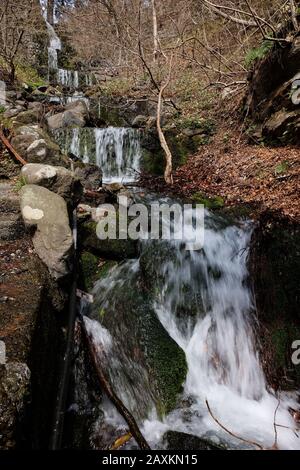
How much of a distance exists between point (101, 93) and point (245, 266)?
12.1m

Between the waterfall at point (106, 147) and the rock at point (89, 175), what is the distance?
1972 mm

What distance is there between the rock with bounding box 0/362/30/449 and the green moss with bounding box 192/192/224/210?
15.4 ft

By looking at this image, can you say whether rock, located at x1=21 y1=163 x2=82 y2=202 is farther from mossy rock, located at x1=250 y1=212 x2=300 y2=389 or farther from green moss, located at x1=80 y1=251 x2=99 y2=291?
mossy rock, located at x1=250 y1=212 x2=300 y2=389

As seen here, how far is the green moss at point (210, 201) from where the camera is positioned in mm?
6112

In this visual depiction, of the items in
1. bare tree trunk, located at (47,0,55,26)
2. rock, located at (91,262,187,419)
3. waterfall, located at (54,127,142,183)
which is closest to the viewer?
rock, located at (91,262,187,419)

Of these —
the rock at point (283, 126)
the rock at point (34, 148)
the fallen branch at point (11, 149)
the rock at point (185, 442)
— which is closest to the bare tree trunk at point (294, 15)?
the rock at point (283, 126)

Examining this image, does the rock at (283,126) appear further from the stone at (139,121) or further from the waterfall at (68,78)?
the waterfall at (68,78)

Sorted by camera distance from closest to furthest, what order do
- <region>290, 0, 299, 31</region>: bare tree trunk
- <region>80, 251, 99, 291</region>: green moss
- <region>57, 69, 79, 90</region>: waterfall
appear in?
1. <region>80, 251, 99, 291</region>: green moss
2. <region>290, 0, 299, 31</region>: bare tree trunk
3. <region>57, 69, 79, 90</region>: waterfall

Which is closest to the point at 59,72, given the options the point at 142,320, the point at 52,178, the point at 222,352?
the point at 52,178

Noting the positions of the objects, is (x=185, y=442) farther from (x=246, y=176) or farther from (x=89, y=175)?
(x=89, y=175)

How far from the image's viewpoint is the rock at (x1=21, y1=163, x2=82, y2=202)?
4.27 m

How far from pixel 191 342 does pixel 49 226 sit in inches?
89.1

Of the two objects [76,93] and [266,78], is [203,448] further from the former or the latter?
[76,93]

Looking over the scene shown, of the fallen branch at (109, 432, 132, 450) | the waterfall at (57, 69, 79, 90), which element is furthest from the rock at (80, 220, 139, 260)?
the waterfall at (57, 69, 79, 90)
